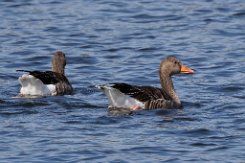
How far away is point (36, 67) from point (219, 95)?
5189 millimetres

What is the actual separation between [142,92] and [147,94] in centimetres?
10

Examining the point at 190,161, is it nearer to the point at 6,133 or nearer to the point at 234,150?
the point at 234,150

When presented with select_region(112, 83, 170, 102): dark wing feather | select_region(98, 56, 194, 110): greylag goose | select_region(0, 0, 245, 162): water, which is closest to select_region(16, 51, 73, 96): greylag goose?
select_region(0, 0, 245, 162): water

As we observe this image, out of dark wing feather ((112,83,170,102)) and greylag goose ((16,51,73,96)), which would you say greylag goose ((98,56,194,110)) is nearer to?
dark wing feather ((112,83,170,102))

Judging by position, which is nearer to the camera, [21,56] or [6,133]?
[6,133]

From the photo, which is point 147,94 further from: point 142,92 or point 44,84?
point 44,84

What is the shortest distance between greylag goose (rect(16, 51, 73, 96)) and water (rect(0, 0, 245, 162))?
12.2 inches

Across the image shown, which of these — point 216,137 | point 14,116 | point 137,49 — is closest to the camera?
point 216,137

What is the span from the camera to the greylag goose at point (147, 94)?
1855cm

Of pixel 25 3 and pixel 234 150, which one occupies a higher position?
pixel 25 3

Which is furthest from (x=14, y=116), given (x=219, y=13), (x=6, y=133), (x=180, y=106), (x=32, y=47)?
(x=219, y=13)

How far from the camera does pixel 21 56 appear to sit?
80.8 ft

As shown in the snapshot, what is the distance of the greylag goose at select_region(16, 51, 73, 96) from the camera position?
20156 millimetres

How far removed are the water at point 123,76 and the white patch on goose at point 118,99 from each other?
250mm
